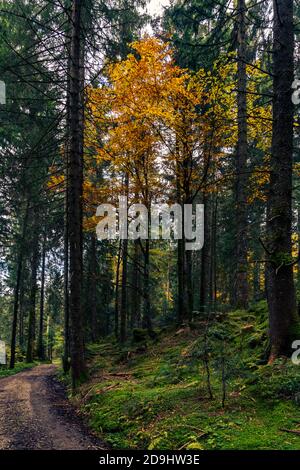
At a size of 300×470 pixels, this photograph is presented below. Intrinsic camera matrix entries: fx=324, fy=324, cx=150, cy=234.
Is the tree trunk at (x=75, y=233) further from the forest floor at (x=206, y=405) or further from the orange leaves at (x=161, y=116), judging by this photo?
the forest floor at (x=206, y=405)

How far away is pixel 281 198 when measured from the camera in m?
6.19

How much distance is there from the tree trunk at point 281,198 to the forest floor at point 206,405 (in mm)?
728

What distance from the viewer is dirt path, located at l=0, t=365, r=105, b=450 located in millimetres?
4918

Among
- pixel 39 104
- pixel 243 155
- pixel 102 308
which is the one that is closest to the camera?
pixel 243 155

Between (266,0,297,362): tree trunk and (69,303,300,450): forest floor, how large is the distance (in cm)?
73

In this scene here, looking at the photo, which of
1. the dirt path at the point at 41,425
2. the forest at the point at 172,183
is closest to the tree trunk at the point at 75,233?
the forest at the point at 172,183

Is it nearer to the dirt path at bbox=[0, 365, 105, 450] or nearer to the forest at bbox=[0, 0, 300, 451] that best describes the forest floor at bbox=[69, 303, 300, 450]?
the forest at bbox=[0, 0, 300, 451]

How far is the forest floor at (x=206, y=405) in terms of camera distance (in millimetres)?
4199

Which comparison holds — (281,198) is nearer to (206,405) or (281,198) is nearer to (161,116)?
(206,405)

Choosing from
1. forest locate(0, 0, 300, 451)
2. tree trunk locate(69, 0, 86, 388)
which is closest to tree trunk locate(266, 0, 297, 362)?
forest locate(0, 0, 300, 451)
